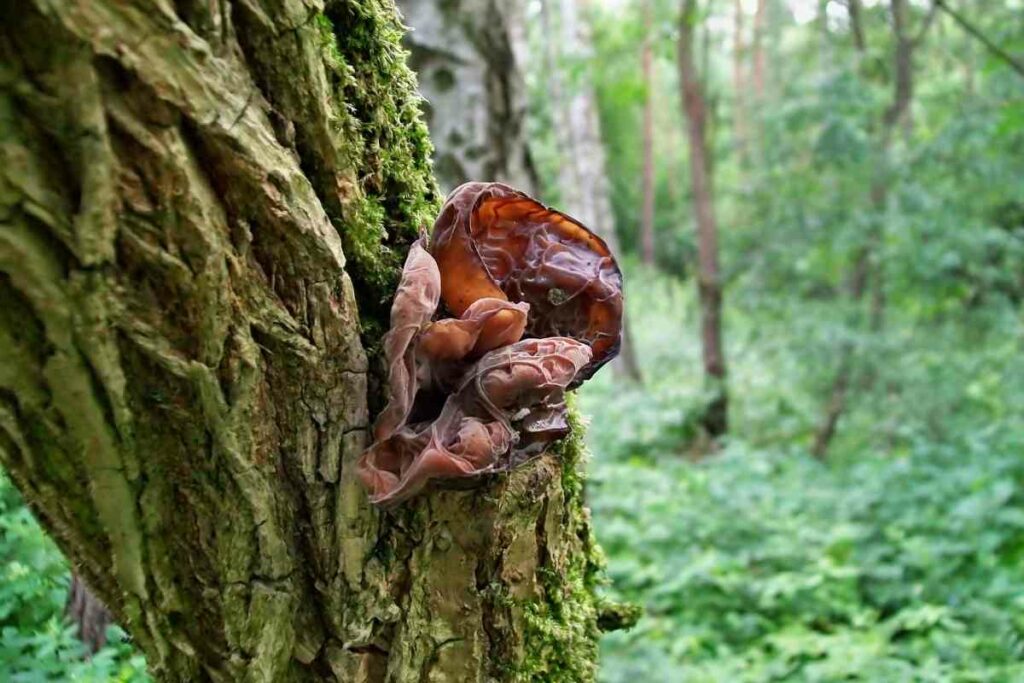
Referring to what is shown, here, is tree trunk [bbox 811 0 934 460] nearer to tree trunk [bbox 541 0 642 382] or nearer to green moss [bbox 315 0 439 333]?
tree trunk [bbox 541 0 642 382]

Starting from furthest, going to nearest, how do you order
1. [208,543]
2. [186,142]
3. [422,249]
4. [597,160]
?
[597,160] → [422,249] → [208,543] → [186,142]

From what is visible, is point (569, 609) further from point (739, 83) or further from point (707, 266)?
point (739, 83)

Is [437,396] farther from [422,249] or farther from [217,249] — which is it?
[217,249]

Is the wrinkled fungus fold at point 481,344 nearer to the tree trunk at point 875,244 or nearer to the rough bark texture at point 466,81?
the rough bark texture at point 466,81

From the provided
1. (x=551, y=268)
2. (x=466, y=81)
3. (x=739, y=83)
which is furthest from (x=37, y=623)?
(x=739, y=83)

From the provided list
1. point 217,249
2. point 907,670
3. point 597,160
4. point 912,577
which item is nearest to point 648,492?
point 912,577

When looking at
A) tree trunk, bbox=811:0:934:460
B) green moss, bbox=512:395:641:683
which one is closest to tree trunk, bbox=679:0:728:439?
tree trunk, bbox=811:0:934:460

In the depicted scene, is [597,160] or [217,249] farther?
[597,160]

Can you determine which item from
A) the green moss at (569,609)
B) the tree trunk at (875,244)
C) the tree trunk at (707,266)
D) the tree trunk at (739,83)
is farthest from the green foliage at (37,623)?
the tree trunk at (739,83)
